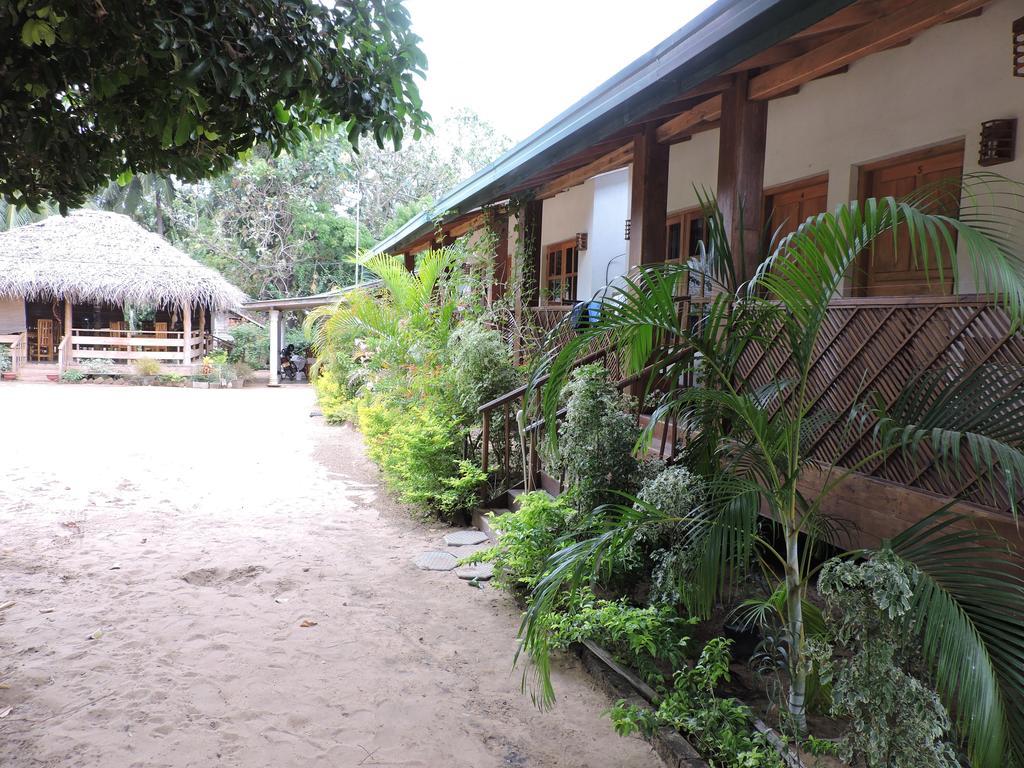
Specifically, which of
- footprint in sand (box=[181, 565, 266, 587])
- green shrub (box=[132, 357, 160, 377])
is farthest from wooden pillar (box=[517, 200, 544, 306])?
green shrub (box=[132, 357, 160, 377])

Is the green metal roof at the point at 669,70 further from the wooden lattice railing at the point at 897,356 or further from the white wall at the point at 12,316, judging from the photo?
the white wall at the point at 12,316

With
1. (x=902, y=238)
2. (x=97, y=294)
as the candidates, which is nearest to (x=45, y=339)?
(x=97, y=294)

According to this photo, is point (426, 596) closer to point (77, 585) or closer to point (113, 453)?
point (77, 585)

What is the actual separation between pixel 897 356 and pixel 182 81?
10.8 feet

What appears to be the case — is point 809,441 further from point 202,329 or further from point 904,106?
point 202,329

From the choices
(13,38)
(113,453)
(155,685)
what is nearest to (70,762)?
(155,685)

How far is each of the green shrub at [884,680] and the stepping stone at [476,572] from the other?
10.0 feet

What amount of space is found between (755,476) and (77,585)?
14.8ft

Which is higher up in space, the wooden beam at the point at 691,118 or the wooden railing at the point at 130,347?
the wooden beam at the point at 691,118

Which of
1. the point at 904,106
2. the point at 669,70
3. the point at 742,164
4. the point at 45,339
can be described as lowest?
the point at 45,339

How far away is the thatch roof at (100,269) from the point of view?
20281 mm

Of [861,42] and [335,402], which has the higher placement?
[861,42]

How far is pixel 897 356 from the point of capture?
3.57 meters

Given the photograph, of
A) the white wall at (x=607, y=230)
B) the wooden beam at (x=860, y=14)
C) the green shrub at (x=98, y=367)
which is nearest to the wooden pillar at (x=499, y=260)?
the white wall at (x=607, y=230)
